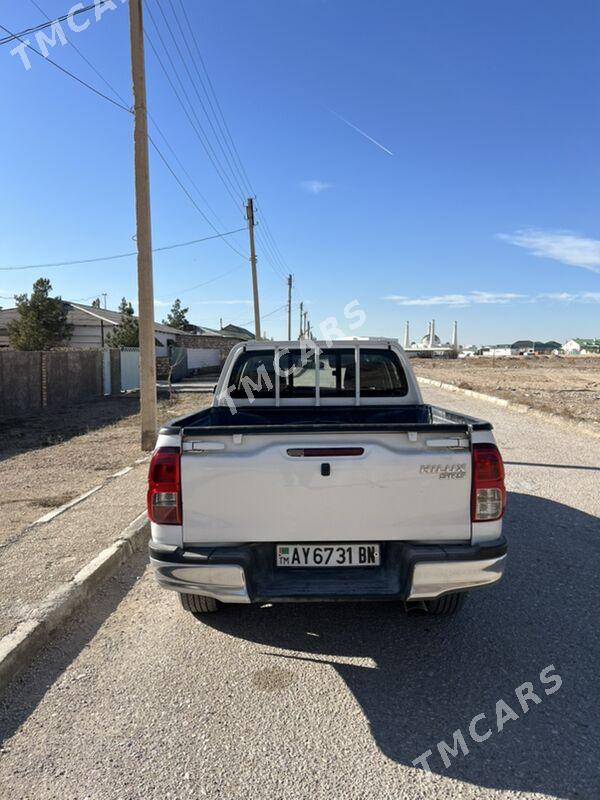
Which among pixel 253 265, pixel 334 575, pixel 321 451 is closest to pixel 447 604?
pixel 334 575

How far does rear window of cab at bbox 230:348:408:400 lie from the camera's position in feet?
15.9

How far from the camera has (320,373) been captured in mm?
4914

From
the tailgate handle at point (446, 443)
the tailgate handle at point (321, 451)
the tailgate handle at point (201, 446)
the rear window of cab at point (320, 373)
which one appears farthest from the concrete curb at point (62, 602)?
the tailgate handle at point (446, 443)

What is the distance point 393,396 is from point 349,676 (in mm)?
2433

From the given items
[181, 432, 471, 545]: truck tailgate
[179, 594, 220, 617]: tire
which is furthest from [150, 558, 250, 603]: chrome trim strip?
[179, 594, 220, 617]: tire

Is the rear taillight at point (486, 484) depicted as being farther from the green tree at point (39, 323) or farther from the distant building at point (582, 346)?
the distant building at point (582, 346)

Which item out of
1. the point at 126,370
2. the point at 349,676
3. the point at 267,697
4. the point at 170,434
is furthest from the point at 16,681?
the point at 126,370

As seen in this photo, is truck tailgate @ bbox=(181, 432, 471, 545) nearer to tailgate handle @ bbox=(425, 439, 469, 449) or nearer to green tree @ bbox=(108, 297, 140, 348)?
tailgate handle @ bbox=(425, 439, 469, 449)

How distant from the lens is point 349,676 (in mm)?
2980

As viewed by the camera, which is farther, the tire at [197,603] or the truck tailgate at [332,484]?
the tire at [197,603]

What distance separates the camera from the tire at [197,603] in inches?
135

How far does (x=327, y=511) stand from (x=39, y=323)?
34.7m

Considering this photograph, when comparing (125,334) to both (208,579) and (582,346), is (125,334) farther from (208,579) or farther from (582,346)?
(582,346)

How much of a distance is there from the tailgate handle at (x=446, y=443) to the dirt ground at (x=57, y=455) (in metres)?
4.21
